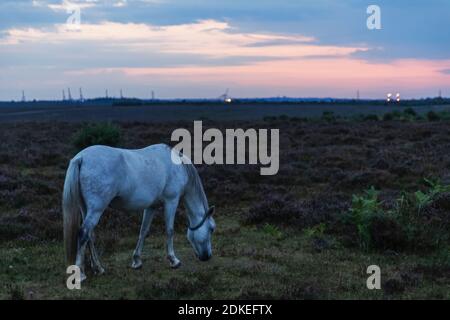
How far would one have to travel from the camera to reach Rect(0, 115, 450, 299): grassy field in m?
7.23

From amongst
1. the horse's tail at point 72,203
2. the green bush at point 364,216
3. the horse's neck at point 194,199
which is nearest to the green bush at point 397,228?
the green bush at point 364,216

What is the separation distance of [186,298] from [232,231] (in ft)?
14.0

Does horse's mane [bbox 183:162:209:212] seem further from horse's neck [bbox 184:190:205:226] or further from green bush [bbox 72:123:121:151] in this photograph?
green bush [bbox 72:123:121:151]

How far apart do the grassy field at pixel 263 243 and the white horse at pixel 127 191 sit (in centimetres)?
56

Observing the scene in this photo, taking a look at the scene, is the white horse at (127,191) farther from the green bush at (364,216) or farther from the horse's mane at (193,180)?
the green bush at (364,216)

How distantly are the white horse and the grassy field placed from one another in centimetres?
56

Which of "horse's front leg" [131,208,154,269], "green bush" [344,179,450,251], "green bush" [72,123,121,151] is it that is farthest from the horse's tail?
"green bush" [72,123,121,151]

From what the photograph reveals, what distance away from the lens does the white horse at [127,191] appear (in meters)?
6.98

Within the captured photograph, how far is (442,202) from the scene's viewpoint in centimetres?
1147

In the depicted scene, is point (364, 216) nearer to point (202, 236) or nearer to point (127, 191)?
point (202, 236)

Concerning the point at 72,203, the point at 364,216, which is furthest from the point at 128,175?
the point at 364,216
